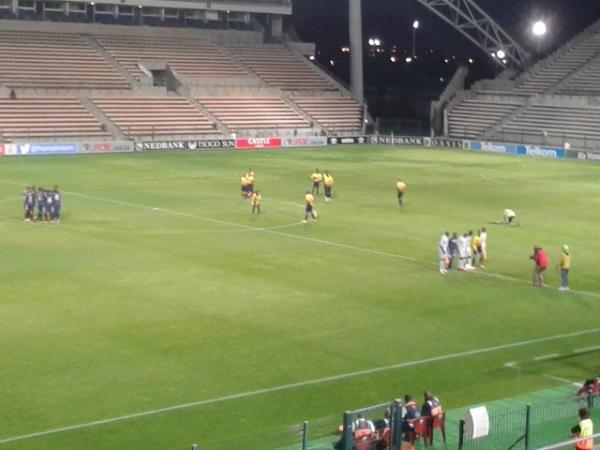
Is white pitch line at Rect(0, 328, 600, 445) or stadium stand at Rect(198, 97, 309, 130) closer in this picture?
white pitch line at Rect(0, 328, 600, 445)

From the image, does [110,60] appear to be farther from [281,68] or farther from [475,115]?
[475,115]

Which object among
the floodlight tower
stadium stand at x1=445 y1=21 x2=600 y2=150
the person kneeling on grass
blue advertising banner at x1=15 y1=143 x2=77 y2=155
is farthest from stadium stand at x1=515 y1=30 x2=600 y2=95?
the person kneeling on grass

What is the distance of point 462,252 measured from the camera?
103 ft

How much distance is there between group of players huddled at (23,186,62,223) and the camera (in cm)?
3925

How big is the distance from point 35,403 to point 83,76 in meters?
63.4

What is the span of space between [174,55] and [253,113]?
9.25m

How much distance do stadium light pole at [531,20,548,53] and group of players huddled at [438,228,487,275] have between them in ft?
190

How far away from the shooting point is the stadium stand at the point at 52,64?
250 ft

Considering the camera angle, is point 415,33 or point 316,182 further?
point 415,33

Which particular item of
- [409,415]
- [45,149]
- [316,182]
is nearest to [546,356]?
[409,415]

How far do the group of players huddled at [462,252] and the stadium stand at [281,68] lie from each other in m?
56.7

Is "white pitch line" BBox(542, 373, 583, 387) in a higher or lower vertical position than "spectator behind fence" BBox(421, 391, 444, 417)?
lower

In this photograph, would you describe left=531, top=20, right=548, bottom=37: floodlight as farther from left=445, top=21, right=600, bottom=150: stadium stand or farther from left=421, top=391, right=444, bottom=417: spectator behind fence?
left=421, top=391, right=444, bottom=417: spectator behind fence

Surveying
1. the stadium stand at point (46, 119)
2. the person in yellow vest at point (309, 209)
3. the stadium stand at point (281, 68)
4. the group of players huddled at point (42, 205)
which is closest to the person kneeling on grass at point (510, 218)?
the person in yellow vest at point (309, 209)
